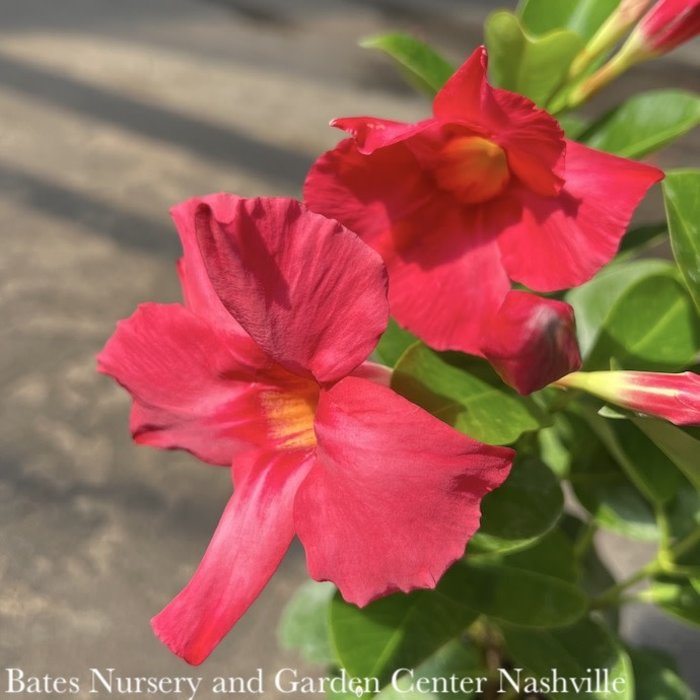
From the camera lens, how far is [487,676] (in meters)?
0.62

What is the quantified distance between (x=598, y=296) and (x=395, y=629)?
0.97 feet

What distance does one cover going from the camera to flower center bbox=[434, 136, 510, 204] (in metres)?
0.37

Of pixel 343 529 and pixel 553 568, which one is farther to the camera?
pixel 553 568

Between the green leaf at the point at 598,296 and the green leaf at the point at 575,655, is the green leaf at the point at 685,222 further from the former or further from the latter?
the green leaf at the point at 575,655

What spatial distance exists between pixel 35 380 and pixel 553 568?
562 mm

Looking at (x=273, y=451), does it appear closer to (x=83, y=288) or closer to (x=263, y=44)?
(x=83, y=288)

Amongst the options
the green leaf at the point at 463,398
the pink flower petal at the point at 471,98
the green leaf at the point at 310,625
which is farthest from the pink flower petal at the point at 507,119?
the green leaf at the point at 310,625

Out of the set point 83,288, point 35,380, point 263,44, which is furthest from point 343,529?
point 263,44

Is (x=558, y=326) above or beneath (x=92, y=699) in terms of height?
above

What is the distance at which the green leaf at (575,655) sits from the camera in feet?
1.66

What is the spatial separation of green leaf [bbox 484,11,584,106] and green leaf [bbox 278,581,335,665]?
1.42ft

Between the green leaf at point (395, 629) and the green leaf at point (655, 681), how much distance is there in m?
0.24

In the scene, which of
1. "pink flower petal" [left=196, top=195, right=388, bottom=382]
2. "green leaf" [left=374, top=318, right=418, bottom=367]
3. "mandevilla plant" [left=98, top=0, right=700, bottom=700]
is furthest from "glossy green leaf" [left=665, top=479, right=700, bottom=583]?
"pink flower petal" [left=196, top=195, right=388, bottom=382]

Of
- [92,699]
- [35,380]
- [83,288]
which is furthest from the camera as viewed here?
[83,288]
